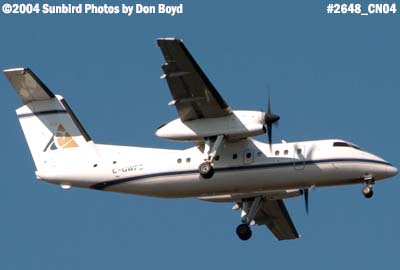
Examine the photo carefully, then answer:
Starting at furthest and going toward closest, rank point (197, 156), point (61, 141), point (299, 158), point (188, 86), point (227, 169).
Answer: point (61, 141), point (197, 156), point (227, 169), point (299, 158), point (188, 86)

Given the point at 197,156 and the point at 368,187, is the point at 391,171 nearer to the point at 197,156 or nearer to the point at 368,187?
the point at 368,187

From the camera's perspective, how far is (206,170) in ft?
94.8

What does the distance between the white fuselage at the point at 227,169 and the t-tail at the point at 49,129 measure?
0.95ft

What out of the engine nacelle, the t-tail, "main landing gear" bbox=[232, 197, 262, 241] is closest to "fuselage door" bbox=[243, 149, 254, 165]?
the engine nacelle

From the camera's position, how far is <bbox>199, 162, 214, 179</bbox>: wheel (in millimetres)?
28906

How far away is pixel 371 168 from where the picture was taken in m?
29.0

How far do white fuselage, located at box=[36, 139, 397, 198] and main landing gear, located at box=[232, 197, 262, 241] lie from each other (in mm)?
1598

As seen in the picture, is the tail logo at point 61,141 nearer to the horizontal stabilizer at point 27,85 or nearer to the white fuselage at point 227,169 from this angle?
the white fuselage at point 227,169

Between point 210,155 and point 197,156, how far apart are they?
0.75 metres

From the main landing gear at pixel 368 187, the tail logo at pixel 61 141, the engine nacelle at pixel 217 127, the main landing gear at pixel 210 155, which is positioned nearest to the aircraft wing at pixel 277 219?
the main landing gear at pixel 210 155

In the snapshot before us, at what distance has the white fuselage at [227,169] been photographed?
2898cm

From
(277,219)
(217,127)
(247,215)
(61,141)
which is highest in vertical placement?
(217,127)

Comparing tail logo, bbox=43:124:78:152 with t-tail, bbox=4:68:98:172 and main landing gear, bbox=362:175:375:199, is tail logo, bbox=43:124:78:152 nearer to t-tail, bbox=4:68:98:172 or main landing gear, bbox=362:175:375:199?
t-tail, bbox=4:68:98:172

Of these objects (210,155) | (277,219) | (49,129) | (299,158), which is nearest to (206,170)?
(210,155)
